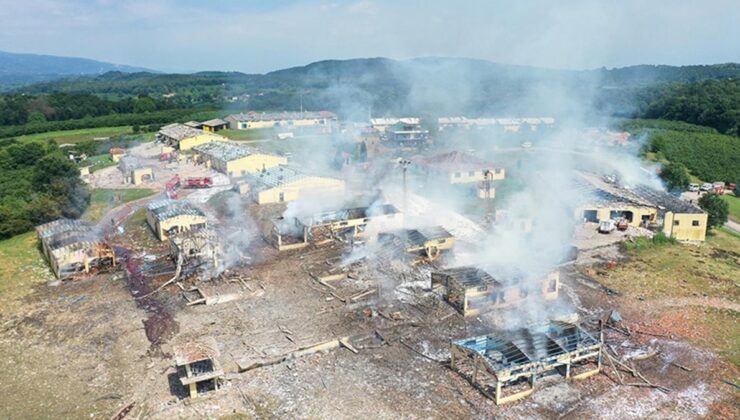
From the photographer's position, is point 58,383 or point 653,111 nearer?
point 58,383

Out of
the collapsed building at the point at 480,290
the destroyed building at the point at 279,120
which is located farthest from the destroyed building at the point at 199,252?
the destroyed building at the point at 279,120

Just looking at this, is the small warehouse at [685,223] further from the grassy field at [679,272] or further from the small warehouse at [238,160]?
the small warehouse at [238,160]

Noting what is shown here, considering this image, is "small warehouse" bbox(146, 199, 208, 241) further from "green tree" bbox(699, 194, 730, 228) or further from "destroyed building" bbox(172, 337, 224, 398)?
"green tree" bbox(699, 194, 730, 228)

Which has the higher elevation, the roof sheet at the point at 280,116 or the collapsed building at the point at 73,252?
the roof sheet at the point at 280,116

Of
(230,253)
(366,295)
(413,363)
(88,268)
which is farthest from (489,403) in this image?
(88,268)

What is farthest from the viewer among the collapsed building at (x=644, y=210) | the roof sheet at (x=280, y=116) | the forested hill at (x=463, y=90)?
the roof sheet at (x=280, y=116)

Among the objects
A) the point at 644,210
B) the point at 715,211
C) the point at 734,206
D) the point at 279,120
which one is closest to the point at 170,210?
the point at 644,210

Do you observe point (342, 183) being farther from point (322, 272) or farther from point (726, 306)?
point (726, 306)
